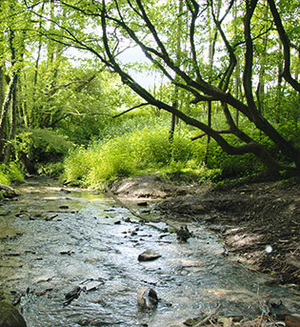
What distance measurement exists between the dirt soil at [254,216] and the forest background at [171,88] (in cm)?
99

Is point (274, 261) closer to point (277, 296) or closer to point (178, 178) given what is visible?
point (277, 296)

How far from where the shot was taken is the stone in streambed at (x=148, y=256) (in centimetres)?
356

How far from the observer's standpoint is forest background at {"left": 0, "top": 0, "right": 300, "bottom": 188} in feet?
21.1

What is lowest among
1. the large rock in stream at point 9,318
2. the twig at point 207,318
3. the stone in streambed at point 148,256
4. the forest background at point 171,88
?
the stone in streambed at point 148,256

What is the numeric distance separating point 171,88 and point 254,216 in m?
8.34

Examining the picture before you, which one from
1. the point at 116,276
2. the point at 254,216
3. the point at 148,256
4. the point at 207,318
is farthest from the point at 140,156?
the point at 207,318

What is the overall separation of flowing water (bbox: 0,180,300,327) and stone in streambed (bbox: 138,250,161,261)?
0.07 m

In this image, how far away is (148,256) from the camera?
3.57m

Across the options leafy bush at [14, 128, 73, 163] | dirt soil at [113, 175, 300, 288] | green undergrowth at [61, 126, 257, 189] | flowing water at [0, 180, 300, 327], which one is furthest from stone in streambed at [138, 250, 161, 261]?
leafy bush at [14, 128, 73, 163]

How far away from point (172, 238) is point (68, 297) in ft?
7.64

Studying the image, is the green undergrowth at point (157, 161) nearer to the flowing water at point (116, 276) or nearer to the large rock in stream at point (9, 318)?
the flowing water at point (116, 276)

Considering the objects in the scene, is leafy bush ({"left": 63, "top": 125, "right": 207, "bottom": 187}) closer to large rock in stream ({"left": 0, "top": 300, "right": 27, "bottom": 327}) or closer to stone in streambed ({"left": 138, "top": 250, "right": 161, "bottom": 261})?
stone in streambed ({"left": 138, "top": 250, "right": 161, "bottom": 261})

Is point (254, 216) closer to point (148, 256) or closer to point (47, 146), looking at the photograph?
point (148, 256)

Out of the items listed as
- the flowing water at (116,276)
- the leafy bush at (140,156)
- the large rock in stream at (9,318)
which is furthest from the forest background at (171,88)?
the large rock in stream at (9,318)
